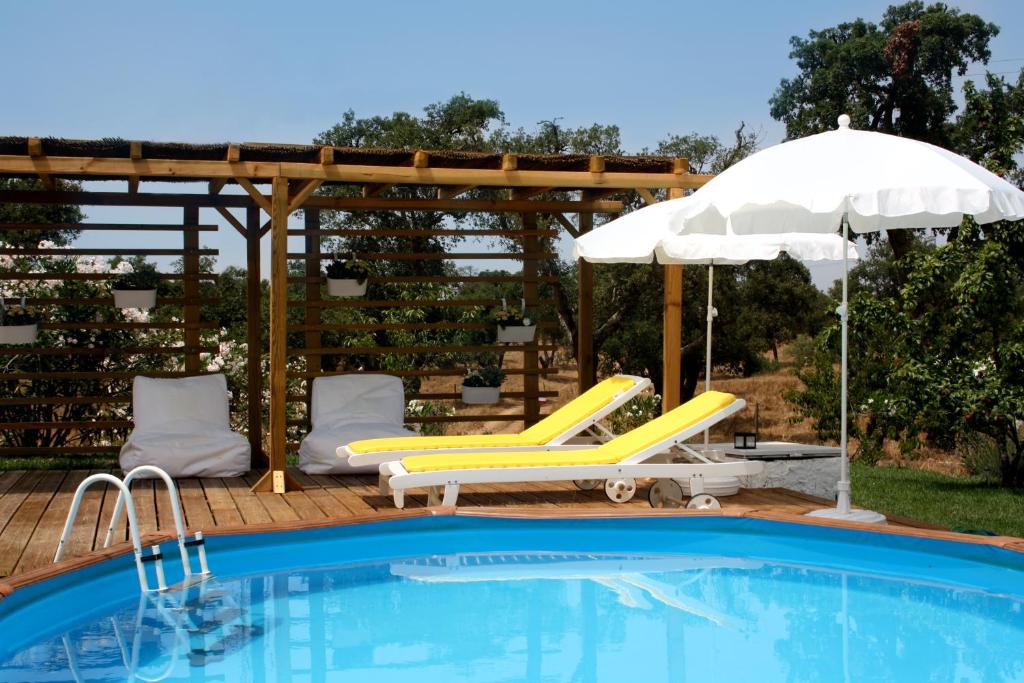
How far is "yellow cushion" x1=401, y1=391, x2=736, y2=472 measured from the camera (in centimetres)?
734

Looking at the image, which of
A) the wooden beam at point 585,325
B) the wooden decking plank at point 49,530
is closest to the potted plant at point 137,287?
the wooden decking plank at point 49,530

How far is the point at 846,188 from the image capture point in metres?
6.00

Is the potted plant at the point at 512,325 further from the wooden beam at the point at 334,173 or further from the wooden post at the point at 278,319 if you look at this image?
the wooden post at the point at 278,319

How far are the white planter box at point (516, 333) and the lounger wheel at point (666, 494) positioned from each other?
10.6 feet

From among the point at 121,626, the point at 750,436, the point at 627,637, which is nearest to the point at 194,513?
the point at 121,626

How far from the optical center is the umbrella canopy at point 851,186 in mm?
5938

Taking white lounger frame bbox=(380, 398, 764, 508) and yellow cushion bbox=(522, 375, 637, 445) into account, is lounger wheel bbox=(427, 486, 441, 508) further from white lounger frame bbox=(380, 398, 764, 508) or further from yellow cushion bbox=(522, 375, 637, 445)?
yellow cushion bbox=(522, 375, 637, 445)

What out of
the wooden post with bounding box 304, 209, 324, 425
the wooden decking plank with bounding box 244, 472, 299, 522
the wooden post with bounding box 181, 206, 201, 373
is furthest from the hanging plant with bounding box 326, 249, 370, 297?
the wooden decking plank with bounding box 244, 472, 299, 522

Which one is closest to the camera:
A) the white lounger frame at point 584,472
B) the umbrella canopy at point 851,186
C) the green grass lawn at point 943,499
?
the umbrella canopy at point 851,186

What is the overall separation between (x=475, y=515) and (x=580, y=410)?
64.9 inches

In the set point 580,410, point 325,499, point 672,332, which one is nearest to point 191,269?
point 325,499

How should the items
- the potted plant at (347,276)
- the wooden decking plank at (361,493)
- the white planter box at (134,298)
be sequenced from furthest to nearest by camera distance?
the potted plant at (347,276), the white planter box at (134,298), the wooden decking plank at (361,493)

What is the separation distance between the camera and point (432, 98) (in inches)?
877

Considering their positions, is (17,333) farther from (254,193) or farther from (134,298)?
(254,193)
